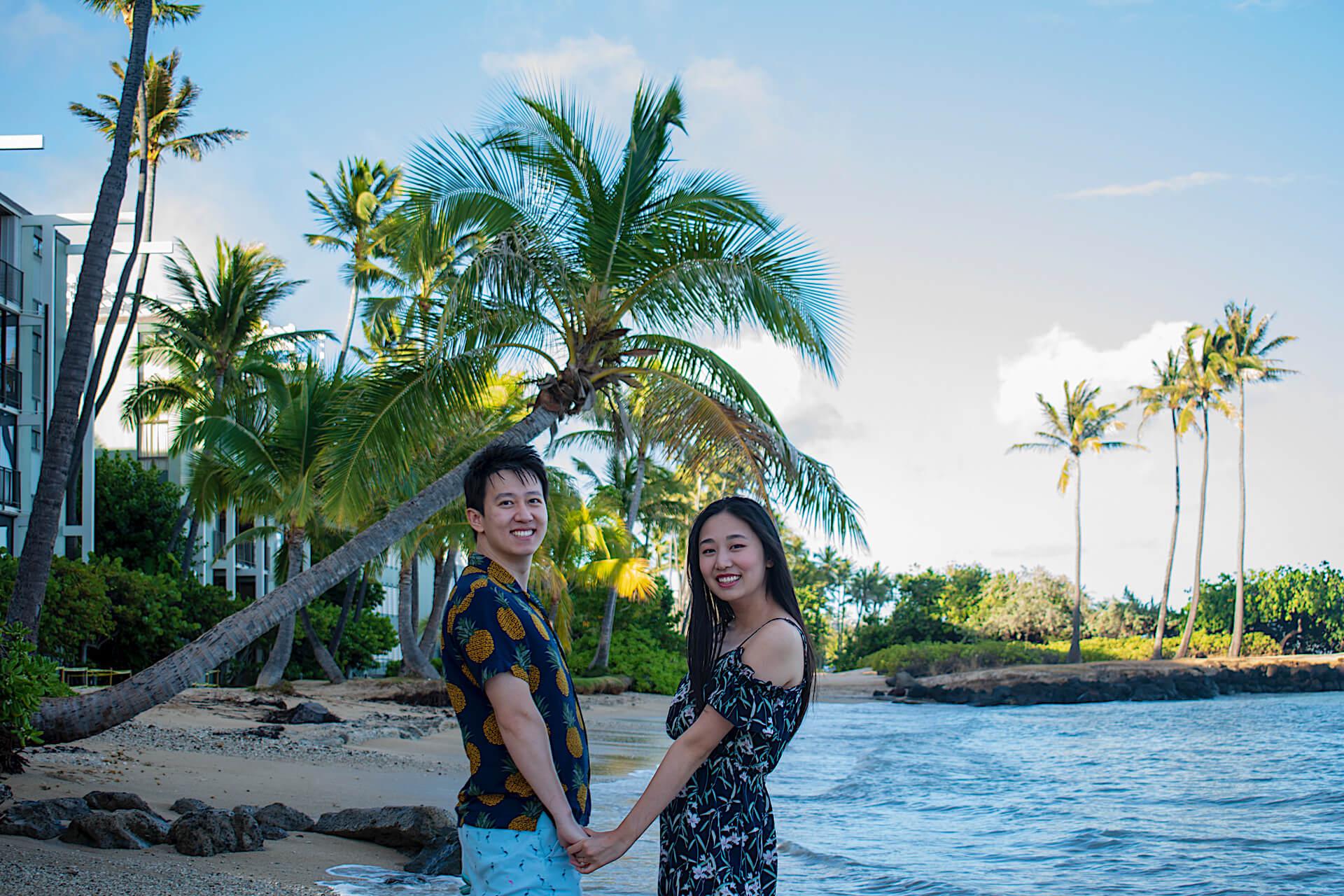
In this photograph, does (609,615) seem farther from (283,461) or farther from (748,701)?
(748,701)

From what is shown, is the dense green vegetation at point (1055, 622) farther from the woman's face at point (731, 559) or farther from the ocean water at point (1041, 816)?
the woman's face at point (731, 559)

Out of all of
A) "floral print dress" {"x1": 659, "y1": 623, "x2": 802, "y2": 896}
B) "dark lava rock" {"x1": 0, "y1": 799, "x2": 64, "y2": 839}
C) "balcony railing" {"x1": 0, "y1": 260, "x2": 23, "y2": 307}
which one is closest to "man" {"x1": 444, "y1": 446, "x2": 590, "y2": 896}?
"floral print dress" {"x1": 659, "y1": 623, "x2": 802, "y2": 896}

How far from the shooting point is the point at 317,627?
2644 cm

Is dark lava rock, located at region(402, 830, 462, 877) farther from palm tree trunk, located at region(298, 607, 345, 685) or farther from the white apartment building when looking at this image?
the white apartment building

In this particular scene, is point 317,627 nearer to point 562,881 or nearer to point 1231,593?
point 562,881

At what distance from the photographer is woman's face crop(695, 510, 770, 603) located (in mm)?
2721

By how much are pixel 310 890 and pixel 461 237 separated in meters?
6.62

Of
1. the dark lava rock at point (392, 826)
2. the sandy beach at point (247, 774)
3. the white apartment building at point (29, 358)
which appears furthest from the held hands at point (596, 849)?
the white apartment building at point (29, 358)

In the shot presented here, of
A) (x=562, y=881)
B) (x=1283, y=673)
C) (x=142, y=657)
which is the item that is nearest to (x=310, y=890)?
(x=562, y=881)

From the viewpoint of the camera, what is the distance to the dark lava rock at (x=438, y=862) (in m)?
6.73

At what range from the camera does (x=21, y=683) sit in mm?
5992

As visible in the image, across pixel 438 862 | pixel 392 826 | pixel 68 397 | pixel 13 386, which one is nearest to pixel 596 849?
pixel 438 862

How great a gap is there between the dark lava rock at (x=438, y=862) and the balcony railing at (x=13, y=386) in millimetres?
20092

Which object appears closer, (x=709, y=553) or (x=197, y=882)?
(x=709, y=553)
